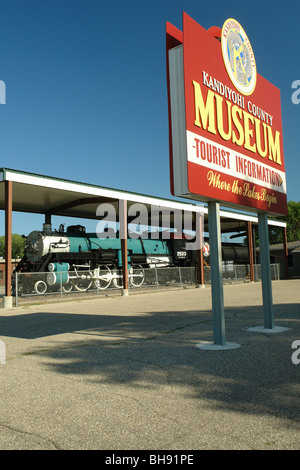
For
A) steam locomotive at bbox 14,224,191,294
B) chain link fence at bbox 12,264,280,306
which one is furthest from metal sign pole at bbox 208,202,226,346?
steam locomotive at bbox 14,224,191,294

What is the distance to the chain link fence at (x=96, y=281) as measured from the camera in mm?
19484

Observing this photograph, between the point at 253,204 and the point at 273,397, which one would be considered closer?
the point at 273,397

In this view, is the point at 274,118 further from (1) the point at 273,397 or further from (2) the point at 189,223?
(2) the point at 189,223

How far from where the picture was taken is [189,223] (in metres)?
37.2

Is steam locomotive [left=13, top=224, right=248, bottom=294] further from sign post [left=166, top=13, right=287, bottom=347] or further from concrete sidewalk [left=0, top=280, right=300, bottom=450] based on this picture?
sign post [left=166, top=13, right=287, bottom=347]

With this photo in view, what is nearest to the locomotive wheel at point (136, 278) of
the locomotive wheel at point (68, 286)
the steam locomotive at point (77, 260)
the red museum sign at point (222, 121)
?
the steam locomotive at point (77, 260)

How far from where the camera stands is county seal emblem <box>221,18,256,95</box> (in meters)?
8.48

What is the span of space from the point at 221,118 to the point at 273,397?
5.49 m

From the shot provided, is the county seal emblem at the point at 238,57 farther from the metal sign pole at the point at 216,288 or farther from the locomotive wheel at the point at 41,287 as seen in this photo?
the locomotive wheel at the point at 41,287

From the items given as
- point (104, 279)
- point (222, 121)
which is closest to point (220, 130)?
point (222, 121)

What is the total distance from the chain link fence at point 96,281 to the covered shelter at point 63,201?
186cm

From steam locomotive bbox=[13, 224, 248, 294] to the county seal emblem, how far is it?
1406cm

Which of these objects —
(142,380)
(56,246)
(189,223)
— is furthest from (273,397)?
(189,223)
